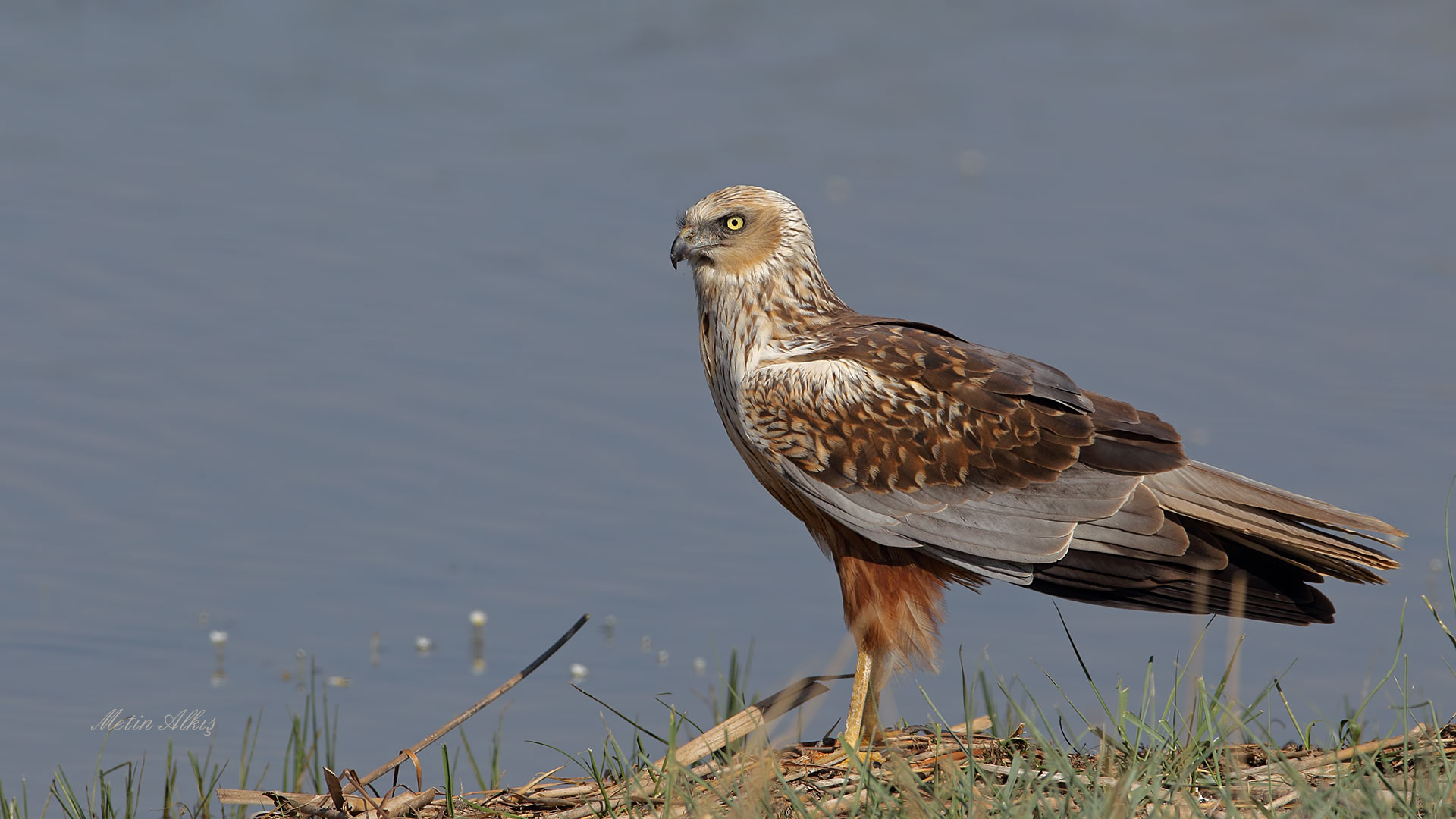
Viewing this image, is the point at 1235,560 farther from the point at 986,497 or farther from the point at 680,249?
the point at 680,249

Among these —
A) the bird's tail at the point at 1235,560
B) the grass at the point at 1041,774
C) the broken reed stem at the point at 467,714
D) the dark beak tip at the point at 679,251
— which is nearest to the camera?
the grass at the point at 1041,774

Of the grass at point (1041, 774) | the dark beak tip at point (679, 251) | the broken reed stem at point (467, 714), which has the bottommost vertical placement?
the grass at point (1041, 774)

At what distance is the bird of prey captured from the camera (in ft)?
14.8

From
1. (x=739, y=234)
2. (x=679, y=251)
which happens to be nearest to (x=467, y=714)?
(x=679, y=251)

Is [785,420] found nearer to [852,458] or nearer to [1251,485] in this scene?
[852,458]

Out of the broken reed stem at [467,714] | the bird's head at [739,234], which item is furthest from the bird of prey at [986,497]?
the broken reed stem at [467,714]

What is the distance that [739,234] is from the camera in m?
5.23

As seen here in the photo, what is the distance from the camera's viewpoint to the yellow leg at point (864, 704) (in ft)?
14.7

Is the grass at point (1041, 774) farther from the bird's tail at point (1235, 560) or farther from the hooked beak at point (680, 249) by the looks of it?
the hooked beak at point (680, 249)

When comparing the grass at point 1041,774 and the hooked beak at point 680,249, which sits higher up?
the hooked beak at point 680,249

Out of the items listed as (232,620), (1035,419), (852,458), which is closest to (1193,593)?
(1035,419)

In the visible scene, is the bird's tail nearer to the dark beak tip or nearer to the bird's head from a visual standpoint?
the bird's head

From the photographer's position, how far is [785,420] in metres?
4.76

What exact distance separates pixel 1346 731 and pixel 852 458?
1493 millimetres
